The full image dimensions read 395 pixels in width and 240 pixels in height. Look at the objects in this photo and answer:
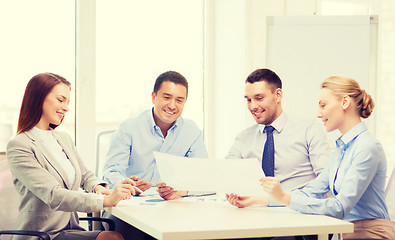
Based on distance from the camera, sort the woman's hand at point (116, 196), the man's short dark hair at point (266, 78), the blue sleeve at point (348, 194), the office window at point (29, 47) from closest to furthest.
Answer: the blue sleeve at point (348, 194) < the woman's hand at point (116, 196) < the man's short dark hair at point (266, 78) < the office window at point (29, 47)

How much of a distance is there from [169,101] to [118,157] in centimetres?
43

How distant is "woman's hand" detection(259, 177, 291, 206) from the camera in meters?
2.18

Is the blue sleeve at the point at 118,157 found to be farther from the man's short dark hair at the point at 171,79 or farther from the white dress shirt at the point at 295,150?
the white dress shirt at the point at 295,150

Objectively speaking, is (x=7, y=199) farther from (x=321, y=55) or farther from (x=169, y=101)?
(x=321, y=55)

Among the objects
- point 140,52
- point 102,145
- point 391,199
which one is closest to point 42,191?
point 102,145

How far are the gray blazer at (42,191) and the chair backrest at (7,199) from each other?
0.77ft

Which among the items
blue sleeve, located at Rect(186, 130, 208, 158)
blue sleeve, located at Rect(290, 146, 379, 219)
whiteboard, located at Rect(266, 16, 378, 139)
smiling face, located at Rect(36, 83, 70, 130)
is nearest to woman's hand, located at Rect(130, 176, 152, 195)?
smiling face, located at Rect(36, 83, 70, 130)

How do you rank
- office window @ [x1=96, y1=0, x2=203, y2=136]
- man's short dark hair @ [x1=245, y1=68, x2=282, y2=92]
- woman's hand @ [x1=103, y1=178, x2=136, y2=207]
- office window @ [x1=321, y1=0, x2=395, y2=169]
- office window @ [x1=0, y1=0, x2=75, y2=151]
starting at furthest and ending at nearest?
office window @ [x1=321, y1=0, x2=395, y2=169] < office window @ [x1=96, y1=0, x2=203, y2=136] < office window @ [x1=0, y1=0, x2=75, y2=151] < man's short dark hair @ [x1=245, y1=68, x2=282, y2=92] < woman's hand @ [x1=103, y1=178, x2=136, y2=207]

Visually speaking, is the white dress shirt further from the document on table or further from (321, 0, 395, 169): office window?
(321, 0, 395, 169): office window

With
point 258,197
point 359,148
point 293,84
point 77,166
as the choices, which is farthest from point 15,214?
point 293,84

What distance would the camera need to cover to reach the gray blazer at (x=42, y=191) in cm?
229

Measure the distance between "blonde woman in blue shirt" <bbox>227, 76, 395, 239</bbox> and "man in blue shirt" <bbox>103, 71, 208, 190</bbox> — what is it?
0.88 meters

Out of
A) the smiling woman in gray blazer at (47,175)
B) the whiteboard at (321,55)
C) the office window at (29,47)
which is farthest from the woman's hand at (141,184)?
the whiteboard at (321,55)

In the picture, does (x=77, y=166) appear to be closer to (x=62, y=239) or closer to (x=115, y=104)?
(x=62, y=239)
